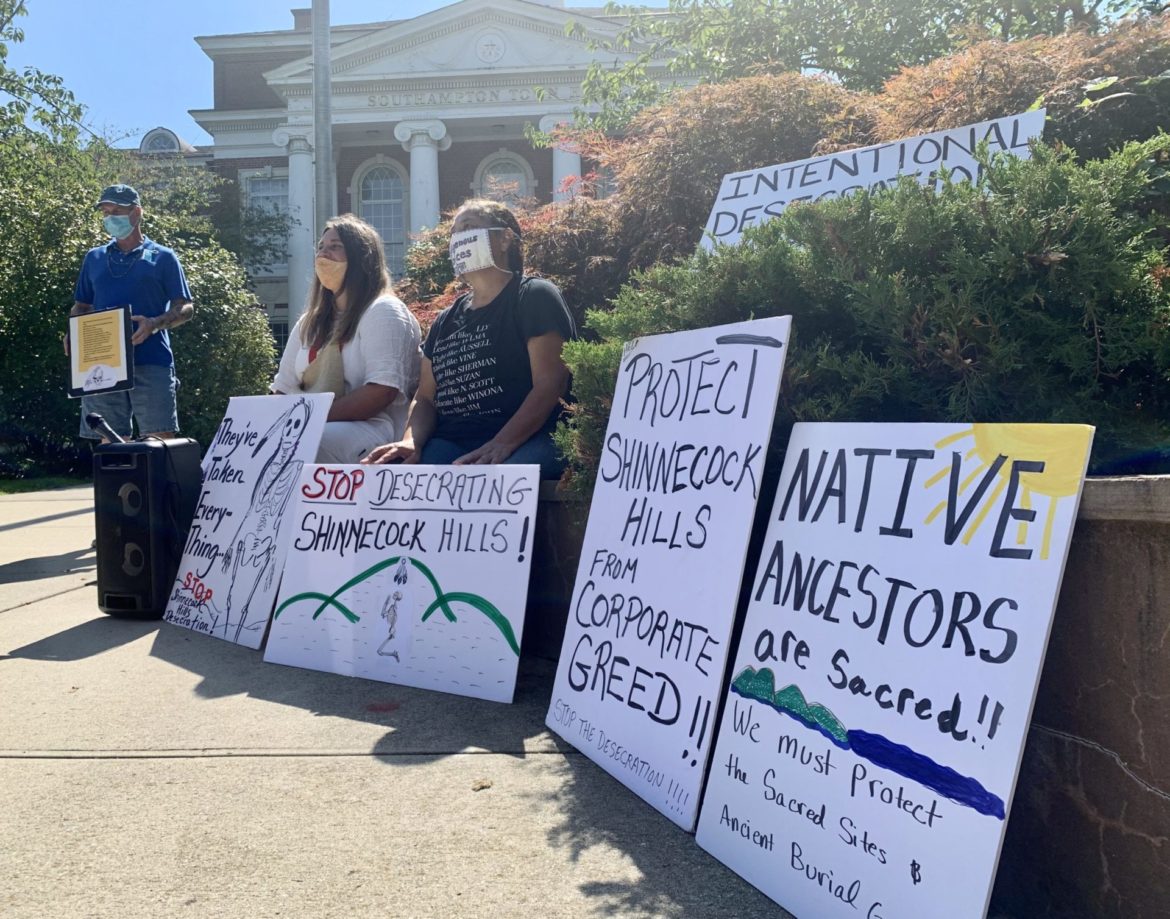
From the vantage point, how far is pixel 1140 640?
1.95 m

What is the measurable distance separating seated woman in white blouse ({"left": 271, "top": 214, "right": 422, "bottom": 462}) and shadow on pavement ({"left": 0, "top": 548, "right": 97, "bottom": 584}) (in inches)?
76.9

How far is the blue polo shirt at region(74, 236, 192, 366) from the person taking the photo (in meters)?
6.21

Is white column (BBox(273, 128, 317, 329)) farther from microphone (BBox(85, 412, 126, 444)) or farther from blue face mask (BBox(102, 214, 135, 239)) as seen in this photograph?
microphone (BBox(85, 412, 126, 444))

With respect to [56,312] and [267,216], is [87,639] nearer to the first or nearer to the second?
[56,312]

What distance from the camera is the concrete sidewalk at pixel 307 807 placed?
2287mm

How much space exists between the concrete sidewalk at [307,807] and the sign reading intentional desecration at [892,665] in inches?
8.2

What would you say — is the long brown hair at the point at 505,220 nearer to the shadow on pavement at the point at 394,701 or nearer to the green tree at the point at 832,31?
the shadow on pavement at the point at 394,701

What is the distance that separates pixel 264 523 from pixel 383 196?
30155mm

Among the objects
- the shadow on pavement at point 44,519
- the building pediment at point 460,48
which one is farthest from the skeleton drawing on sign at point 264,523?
the building pediment at point 460,48

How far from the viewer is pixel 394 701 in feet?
12.2

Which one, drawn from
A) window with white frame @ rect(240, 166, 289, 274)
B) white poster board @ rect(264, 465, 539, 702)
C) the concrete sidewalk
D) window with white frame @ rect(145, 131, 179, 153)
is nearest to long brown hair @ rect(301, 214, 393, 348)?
white poster board @ rect(264, 465, 539, 702)

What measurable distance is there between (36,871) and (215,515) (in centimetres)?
273

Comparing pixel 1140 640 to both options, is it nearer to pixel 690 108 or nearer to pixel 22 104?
pixel 690 108

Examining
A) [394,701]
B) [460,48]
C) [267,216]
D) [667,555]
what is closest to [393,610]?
[394,701]
